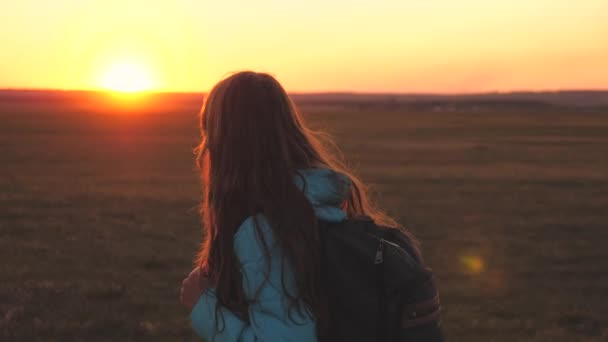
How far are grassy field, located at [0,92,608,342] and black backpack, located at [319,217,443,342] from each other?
4.57 meters

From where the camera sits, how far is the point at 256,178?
1.93 m

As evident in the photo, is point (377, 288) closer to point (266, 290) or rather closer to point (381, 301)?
point (381, 301)

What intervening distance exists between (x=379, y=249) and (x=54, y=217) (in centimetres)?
1082

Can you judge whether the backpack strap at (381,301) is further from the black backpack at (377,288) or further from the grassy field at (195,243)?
the grassy field at (195,243)

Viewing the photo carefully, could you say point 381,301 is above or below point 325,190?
below

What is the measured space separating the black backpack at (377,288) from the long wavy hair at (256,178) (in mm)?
43

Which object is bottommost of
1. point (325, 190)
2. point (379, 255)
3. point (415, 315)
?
point (415, 315)

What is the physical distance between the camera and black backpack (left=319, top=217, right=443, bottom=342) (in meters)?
1.83

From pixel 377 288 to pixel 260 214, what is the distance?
33 cm

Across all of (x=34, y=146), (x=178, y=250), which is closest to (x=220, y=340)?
(x=178, y=250)

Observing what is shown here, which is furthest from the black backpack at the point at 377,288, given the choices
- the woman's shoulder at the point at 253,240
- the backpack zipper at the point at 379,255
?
the woman's shoulder at the point at 253,240

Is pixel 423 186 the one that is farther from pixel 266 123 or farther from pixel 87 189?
pixel 266 123

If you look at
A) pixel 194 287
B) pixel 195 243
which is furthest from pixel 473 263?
pixel 194 287

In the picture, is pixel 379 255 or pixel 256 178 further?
pixel 256 178
